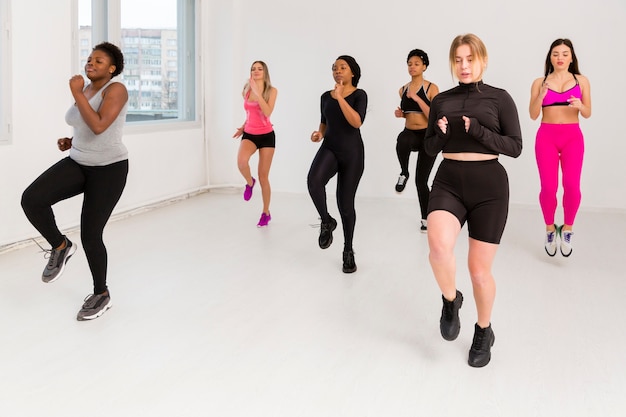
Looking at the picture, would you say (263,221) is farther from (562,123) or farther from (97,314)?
(97,314)

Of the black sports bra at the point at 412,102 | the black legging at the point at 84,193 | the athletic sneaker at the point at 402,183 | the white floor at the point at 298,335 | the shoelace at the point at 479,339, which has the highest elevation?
the black sports bra at the point at 412,102

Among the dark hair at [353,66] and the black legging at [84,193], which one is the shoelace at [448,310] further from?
the dark hair at [353,66]

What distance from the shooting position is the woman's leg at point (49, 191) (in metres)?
3.43

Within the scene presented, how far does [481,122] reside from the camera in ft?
9.81

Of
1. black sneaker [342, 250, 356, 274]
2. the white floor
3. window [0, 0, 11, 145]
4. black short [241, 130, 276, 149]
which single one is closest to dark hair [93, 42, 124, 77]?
the white floor

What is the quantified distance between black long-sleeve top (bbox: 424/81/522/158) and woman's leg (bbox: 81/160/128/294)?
1595 mm

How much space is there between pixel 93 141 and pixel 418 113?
3.17 meters

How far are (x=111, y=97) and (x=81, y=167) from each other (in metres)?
0.38

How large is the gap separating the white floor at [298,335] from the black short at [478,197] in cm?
62

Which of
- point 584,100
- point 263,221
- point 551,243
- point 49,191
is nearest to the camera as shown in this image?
point 49,191

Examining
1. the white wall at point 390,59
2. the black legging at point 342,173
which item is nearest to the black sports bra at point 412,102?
the black legging at point 342,173

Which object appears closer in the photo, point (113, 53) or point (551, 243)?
point (113, 53)

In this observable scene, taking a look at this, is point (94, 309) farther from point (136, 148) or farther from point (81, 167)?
point (136, 148)

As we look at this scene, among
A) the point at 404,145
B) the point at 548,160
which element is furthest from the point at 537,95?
the point at 404,145
